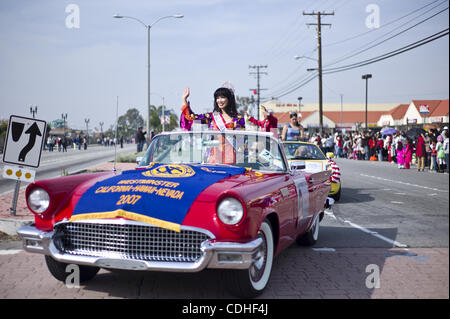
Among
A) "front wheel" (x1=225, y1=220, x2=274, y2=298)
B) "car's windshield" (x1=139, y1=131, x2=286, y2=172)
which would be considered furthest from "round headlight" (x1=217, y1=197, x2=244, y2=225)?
"car's windshield" (x1=139, y1=131, x2=286, y2=172)

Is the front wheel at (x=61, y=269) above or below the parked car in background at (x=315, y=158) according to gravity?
below

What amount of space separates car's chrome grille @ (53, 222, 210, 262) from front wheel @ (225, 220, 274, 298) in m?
0.40

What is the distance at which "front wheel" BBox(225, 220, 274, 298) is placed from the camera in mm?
3795

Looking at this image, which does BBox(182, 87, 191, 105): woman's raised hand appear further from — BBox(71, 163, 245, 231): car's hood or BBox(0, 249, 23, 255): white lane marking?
BBox(0, 249, 23, 255): white lane marking

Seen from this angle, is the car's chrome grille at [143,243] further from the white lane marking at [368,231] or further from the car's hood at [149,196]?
the white lane marking at [368,231]

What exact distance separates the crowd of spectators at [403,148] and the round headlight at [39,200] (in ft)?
35.5

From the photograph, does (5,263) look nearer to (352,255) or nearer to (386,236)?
(352,255)

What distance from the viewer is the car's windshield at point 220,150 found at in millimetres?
5004

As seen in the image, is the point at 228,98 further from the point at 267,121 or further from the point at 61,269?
the point at 61,269

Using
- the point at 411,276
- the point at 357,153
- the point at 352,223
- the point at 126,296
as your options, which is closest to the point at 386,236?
the point at 352,223

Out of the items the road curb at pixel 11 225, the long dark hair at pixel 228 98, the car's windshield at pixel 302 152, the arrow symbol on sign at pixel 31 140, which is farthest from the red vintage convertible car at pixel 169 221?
the car's windshield at pixel 302 152

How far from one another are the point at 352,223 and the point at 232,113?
3.03m

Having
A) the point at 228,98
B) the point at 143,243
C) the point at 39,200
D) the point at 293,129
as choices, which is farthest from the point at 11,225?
the point at 293,129

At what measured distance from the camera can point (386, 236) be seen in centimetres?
679
